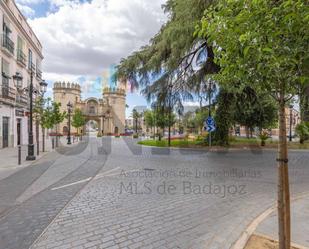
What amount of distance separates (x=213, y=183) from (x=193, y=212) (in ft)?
9.52

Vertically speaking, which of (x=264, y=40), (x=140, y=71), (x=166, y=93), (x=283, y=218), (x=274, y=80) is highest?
(x=140, y=71)

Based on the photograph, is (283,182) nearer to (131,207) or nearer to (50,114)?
(131,207)

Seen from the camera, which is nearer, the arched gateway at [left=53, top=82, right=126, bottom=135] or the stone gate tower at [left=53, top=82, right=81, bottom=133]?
the stone gate tower at [left=53, top=82, right=81, bottom=133]

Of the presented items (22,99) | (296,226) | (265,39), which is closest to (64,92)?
(22,99)

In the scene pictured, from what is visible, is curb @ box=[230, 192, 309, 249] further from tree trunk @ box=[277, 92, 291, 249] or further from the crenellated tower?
the crenellated tower

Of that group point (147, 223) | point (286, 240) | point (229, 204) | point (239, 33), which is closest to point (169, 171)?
point (229, 204)

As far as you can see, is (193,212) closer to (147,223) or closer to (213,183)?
(147,223)

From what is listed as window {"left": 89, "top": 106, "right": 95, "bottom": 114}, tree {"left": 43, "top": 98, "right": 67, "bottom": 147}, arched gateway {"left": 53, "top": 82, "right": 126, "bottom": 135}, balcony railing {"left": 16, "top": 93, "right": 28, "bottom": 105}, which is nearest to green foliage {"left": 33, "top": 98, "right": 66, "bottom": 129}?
tree {"left": 43, "top": 98, "right": 67, "bottom": 147}

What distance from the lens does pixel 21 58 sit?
22.8m

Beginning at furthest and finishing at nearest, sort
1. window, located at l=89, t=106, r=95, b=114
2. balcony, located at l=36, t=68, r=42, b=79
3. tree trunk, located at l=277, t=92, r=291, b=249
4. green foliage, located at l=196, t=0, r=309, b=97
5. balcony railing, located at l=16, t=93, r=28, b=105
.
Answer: window, located at l=89, t=106, r=95, b=114 → balcony, located at l=36, t=68, r=42, b=79 → balcony railing, located at l=16, t=93, r=28, b=105 → tree trunk, located at l=277, t=92, r=291, b=249 → green foliage, located at l=196, t=0, r=309, b=97

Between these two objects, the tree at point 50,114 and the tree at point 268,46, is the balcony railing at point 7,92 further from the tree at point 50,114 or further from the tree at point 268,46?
the tree at point 268,46

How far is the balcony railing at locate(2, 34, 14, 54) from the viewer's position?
18812 millimetres

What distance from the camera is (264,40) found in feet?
8.96

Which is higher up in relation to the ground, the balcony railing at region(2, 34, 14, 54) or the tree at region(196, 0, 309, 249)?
the balcony railing at region(2, 34, 14, 54)
